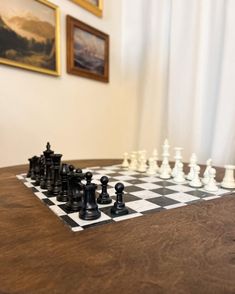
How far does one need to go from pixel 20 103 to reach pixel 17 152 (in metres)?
0.35

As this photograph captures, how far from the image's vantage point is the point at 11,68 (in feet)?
5.30

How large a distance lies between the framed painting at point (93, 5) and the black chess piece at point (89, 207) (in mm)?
1924

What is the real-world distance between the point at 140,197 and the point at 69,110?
1.45m

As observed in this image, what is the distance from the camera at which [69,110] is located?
2.06 meters

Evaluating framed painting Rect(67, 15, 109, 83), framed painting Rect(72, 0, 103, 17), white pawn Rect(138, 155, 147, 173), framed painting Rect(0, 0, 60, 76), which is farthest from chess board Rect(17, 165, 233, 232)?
framed painting Rect(72, 0, 103, 17)

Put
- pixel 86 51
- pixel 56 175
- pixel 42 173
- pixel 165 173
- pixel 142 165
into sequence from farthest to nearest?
pixel 86 51 < pixel 142 165 < pixel 165 173 < pixel 42 173 < pixel 56 175

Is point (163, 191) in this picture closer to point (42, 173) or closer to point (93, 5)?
point (42, 173)

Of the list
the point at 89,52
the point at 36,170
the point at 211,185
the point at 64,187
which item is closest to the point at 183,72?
the point at 89,52

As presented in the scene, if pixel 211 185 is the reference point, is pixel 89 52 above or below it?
above

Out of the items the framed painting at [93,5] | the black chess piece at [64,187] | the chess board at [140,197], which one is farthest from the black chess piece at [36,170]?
the framed painting at [93,5]

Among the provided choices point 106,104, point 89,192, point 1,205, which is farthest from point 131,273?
point 106,104

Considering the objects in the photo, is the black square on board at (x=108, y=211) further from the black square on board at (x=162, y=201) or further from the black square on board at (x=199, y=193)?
the black square on board at (x=199, y=193)

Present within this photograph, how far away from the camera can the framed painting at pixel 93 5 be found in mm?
2059

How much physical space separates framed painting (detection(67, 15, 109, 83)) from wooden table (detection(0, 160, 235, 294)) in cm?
168
